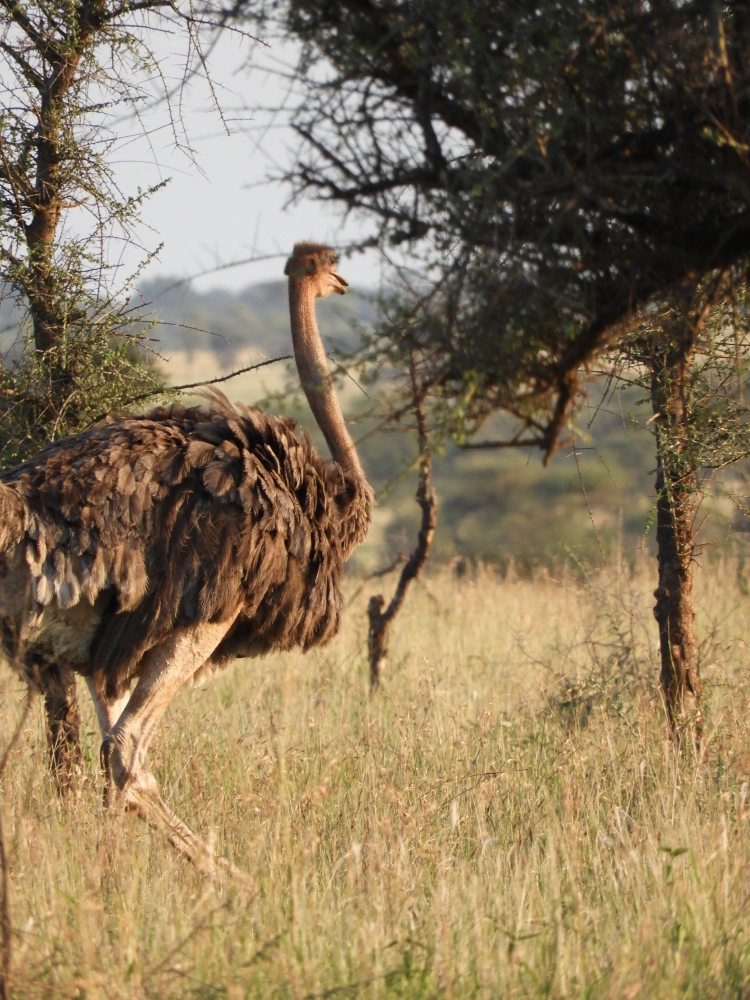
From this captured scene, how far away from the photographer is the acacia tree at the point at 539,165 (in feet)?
8.23

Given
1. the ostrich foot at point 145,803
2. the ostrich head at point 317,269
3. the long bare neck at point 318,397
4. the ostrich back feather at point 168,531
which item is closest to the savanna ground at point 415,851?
the ostrich foot at point 145,803

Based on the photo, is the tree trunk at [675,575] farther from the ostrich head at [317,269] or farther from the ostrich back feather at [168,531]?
the ostrich head at [317,269]

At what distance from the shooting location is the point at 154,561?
4.11m

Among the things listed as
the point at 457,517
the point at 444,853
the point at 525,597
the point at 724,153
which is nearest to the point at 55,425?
the point at 444,853

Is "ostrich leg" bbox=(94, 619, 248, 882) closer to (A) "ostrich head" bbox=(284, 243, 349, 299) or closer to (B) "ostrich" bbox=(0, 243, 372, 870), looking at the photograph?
(B) "ostrich" bbox=(0, 243, 372, 870)

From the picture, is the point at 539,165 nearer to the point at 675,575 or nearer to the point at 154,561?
the point at 154,561

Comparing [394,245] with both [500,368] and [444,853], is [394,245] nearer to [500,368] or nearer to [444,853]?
[500,368]

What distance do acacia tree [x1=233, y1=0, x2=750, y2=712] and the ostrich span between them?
1.21 m

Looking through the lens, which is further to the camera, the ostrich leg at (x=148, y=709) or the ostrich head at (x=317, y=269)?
the ostrich head at (x=317, y=269)

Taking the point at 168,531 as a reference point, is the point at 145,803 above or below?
below

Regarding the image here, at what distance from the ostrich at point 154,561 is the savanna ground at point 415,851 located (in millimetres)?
393

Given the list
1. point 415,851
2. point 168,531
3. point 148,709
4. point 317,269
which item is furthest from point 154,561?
point 317,269

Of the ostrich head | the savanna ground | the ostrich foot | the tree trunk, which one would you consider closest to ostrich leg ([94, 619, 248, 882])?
the ostrich foot

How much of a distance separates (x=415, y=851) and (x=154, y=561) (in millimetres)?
1383
